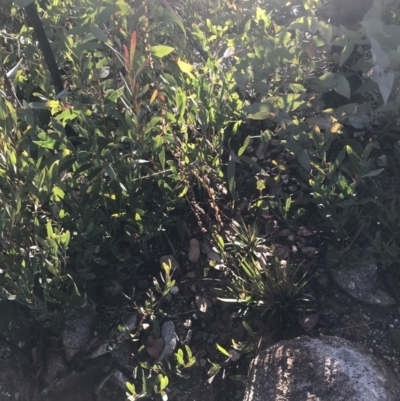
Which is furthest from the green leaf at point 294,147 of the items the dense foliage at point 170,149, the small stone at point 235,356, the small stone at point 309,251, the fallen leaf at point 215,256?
the small stone at point 235,356

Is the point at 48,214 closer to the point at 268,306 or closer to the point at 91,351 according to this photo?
the point at 91,351

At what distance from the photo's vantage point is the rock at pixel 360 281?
75.8 inches

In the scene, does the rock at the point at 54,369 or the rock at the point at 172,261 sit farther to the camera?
the rock at the point at 172,261

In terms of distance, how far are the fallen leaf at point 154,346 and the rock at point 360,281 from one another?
2.33 ft

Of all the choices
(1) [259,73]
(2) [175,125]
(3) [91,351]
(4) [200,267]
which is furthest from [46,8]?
(3) [91,351]

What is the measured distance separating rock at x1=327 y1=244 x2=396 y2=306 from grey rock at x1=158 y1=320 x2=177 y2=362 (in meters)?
0.66

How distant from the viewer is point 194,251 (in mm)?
2168

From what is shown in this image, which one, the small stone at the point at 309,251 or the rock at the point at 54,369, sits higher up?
the small stone at the point at 309,251

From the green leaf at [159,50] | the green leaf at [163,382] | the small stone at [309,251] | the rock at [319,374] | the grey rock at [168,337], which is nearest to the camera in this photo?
the rock at [319,374]

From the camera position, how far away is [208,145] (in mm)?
2139

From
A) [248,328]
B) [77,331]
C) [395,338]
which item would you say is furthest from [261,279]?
[77,331]

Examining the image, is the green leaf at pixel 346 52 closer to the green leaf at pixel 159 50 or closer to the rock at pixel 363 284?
the green leaf at pixel 159 50

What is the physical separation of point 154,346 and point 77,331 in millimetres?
315

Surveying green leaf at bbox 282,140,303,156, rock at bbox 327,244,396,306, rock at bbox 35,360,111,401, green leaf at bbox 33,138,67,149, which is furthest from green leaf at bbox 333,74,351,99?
rock at bbox 35,360,111,401
